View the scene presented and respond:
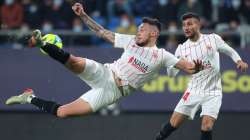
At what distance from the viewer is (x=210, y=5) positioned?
60.2 ft

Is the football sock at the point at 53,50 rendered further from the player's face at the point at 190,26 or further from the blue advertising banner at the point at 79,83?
the blue advertising banner at the point at 79,83

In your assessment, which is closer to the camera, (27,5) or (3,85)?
(3,85)

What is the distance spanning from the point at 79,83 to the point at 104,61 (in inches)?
27.0

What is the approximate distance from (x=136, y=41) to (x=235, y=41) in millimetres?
5539

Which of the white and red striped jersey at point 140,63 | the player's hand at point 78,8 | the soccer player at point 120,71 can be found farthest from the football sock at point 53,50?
the white and red striped jersey at point 140,63

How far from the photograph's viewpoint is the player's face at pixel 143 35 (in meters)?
12.0

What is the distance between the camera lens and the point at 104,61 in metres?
16.0

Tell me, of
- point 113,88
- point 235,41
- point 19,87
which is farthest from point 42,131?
point 235,41

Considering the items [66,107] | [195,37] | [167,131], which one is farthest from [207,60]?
[66,107]

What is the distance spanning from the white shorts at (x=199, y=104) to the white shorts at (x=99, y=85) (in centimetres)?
135

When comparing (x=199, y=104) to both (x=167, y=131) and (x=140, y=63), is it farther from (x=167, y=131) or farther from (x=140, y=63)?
(x=140, y=63)

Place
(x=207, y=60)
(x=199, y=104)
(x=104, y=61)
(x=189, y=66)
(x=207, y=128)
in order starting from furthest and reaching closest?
1. (x=104, y=61)
2. (x=199, y=104)
3. (x=207, y=60)
4. (x=207, y=128)
5. (x=189, y=66)

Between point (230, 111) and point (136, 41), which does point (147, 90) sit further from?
point (136, 41)

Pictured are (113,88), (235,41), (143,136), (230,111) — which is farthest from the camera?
(235,41)
